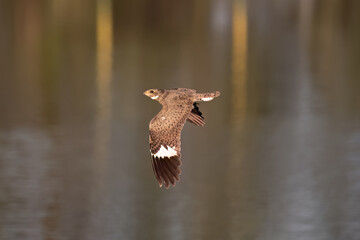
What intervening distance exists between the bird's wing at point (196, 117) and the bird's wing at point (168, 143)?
0.26 metres

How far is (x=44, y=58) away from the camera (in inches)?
1351

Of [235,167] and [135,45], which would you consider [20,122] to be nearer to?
[235,167]

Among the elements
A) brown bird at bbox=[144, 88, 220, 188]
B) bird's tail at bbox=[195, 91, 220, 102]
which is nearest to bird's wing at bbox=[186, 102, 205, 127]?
brown bird at bbox=[144, 88, 220, 188]

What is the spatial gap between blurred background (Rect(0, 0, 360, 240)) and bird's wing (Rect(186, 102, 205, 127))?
451 inches

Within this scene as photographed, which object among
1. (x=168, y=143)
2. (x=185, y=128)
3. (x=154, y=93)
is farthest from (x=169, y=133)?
(x=185, y=128)

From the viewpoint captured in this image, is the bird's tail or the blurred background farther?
the blurred background

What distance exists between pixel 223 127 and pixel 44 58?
1038 cm

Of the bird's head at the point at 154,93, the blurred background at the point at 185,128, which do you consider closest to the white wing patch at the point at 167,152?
the bird's head at the point at 154,93

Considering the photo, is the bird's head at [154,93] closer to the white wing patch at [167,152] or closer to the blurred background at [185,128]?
the white wing patch at [167,152]

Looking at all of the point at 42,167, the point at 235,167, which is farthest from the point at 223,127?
the point at 42,167

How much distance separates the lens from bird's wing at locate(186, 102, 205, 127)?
26.1 feet

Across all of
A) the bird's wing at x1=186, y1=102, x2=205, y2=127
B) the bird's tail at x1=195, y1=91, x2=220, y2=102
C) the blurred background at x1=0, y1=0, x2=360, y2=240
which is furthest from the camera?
the blurred background at x1=0, y1=0, x2=360, y2=240

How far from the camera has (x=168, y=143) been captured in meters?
7.69

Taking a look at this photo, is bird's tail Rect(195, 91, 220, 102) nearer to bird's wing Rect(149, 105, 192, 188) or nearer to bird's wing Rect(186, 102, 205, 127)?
bird's wing Rect(149, 105, 192, 188)
